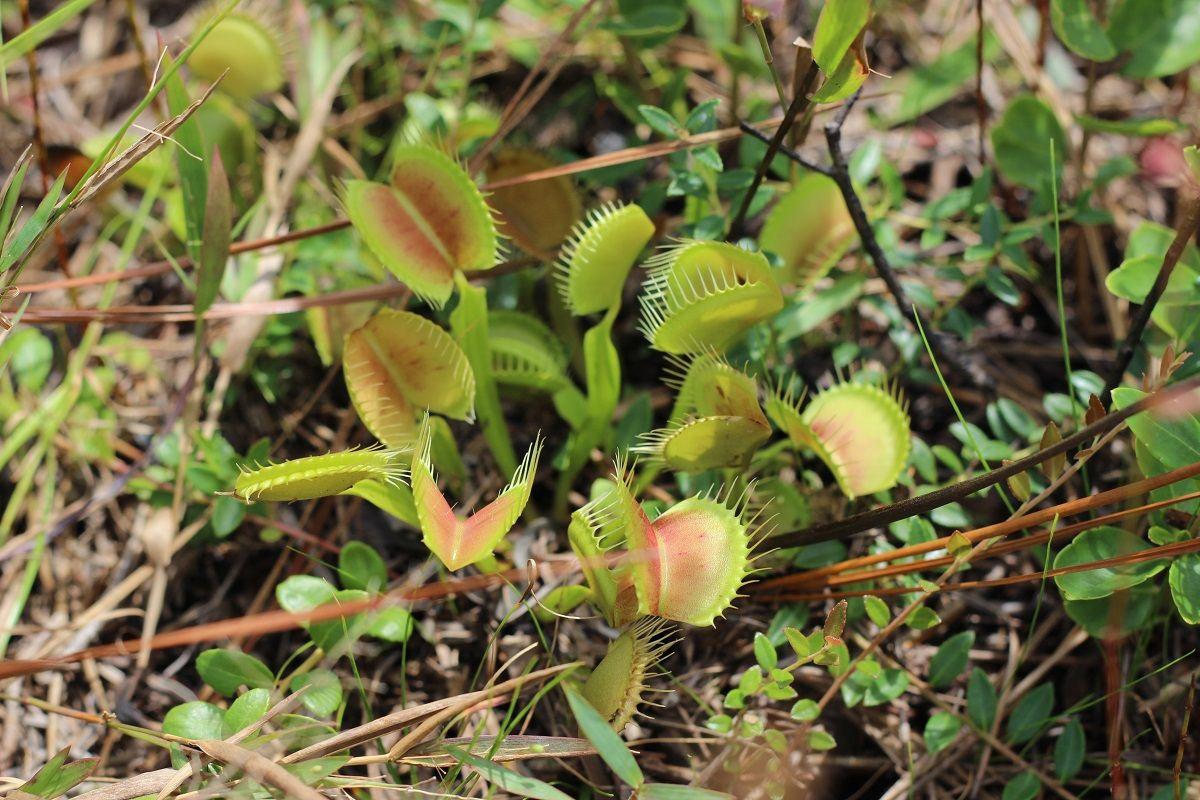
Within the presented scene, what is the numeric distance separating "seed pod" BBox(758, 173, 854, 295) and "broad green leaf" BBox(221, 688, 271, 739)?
129 cm

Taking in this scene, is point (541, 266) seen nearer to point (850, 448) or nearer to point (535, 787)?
point (850, 448)

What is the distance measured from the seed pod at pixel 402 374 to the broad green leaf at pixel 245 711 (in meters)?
0.48

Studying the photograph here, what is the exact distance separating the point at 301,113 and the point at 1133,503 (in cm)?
218

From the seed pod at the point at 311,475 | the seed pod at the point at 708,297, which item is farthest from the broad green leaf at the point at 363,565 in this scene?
the seed pod at the point at 708,297

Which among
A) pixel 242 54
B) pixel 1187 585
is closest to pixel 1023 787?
pixel 1187 585

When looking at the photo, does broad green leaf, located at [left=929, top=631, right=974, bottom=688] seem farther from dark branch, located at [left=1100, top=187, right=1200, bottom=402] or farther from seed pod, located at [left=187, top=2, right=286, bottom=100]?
seed pod, located at [left=187, top=2, right=286, bottom=100]

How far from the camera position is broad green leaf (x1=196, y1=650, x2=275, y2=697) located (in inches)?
69.7

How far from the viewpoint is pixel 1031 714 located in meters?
1.81

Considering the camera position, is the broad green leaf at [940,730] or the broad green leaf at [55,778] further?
the broad green leaf at [940,730]

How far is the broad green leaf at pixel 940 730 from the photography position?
1781 mm

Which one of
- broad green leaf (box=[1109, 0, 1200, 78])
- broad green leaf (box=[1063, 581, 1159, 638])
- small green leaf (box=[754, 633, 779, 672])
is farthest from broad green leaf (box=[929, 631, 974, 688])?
broad green leaf (box=[1109, 0, 1200, 78])

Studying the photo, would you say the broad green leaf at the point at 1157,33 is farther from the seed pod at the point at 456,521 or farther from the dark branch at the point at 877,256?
the seed pod at the point at 456,521

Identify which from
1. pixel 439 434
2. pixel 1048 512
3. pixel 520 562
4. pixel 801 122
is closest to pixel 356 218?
pixel 439 434

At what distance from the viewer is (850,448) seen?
1.83m
